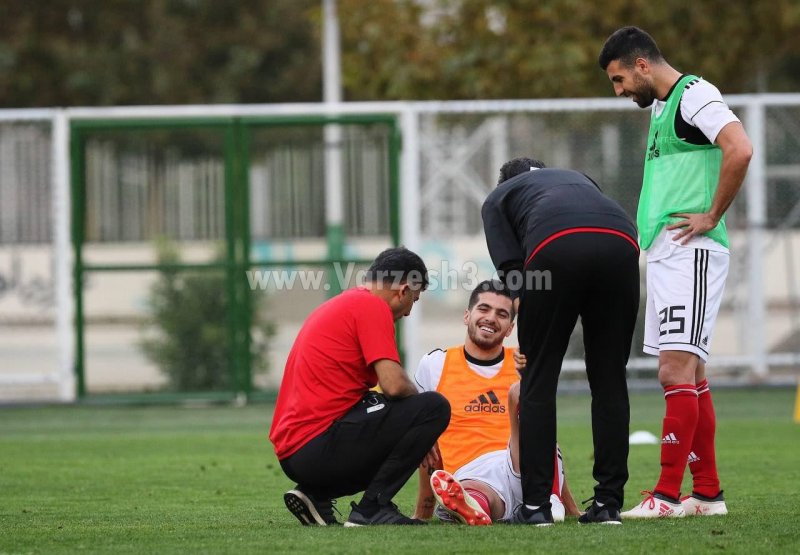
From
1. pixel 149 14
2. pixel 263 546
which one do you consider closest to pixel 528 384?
pixel 263 546

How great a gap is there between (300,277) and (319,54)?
1792 cm

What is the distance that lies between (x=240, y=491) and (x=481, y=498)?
194 centimetres

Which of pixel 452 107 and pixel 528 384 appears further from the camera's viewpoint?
pixel 452 107

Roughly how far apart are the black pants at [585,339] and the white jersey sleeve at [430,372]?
103cm

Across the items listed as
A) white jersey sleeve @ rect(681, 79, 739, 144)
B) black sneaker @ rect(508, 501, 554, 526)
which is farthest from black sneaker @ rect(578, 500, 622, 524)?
white jersey sleeve @ rect(681, 79, 739, 144)

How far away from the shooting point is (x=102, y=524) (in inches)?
261

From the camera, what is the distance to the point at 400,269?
6.41m

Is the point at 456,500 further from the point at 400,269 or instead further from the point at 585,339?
the point at 400,269

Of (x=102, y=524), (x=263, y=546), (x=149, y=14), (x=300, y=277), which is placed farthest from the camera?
(x=149, y=14)

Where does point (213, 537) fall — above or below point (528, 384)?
below

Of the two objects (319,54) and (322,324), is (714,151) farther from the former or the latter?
(319,54)

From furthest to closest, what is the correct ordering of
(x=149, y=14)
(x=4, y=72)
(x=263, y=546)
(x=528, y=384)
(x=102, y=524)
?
(x=149, y=14) → (x=4, y=72) → (x=102, y=524) → (x=528, y=384) → (x=263, y=546)

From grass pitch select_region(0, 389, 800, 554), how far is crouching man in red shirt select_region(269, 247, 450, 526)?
0.86 feet

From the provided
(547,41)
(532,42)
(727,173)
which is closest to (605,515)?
(727,173)
